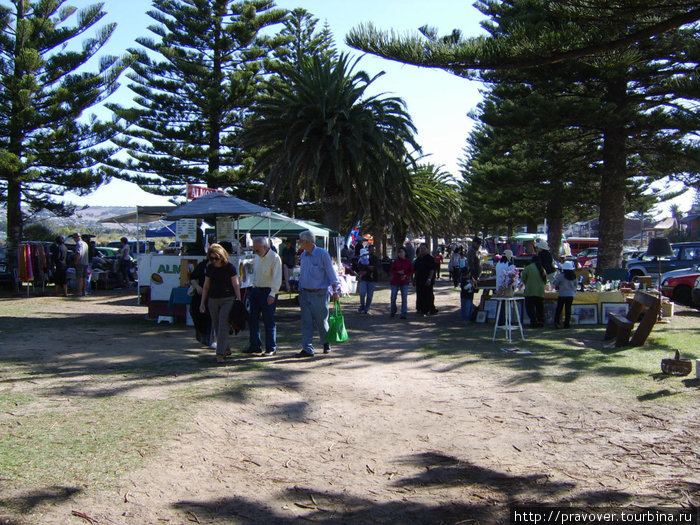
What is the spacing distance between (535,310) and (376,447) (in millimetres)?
7843

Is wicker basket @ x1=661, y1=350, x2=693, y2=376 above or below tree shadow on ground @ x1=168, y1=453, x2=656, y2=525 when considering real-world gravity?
above

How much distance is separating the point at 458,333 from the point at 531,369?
3.53m

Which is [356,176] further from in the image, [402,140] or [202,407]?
[202,407]

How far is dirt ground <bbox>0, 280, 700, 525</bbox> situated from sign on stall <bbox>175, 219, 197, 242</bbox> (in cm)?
403

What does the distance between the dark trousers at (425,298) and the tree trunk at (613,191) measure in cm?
565

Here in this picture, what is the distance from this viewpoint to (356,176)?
1956 cm

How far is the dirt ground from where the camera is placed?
149 inches

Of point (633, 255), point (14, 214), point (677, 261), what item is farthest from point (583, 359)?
point (633, 255)

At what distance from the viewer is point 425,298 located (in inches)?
559

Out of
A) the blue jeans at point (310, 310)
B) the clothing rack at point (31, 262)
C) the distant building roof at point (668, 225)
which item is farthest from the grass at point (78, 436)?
the distant building roof at point (668, 225)

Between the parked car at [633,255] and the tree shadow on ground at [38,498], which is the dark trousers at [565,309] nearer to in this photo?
the tree shadow on ground at [38,498]

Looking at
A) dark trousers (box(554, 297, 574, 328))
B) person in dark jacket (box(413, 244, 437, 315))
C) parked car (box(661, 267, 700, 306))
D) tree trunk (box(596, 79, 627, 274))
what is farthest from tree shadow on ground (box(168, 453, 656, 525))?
parked car (box(661, 267, 700, 306))

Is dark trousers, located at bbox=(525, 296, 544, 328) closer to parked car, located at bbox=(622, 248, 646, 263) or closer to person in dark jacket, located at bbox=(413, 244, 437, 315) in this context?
person in dark jacket, located at bbox=(413, 244, 437, 315)

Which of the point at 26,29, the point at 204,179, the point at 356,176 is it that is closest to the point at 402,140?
the point at 356,176
